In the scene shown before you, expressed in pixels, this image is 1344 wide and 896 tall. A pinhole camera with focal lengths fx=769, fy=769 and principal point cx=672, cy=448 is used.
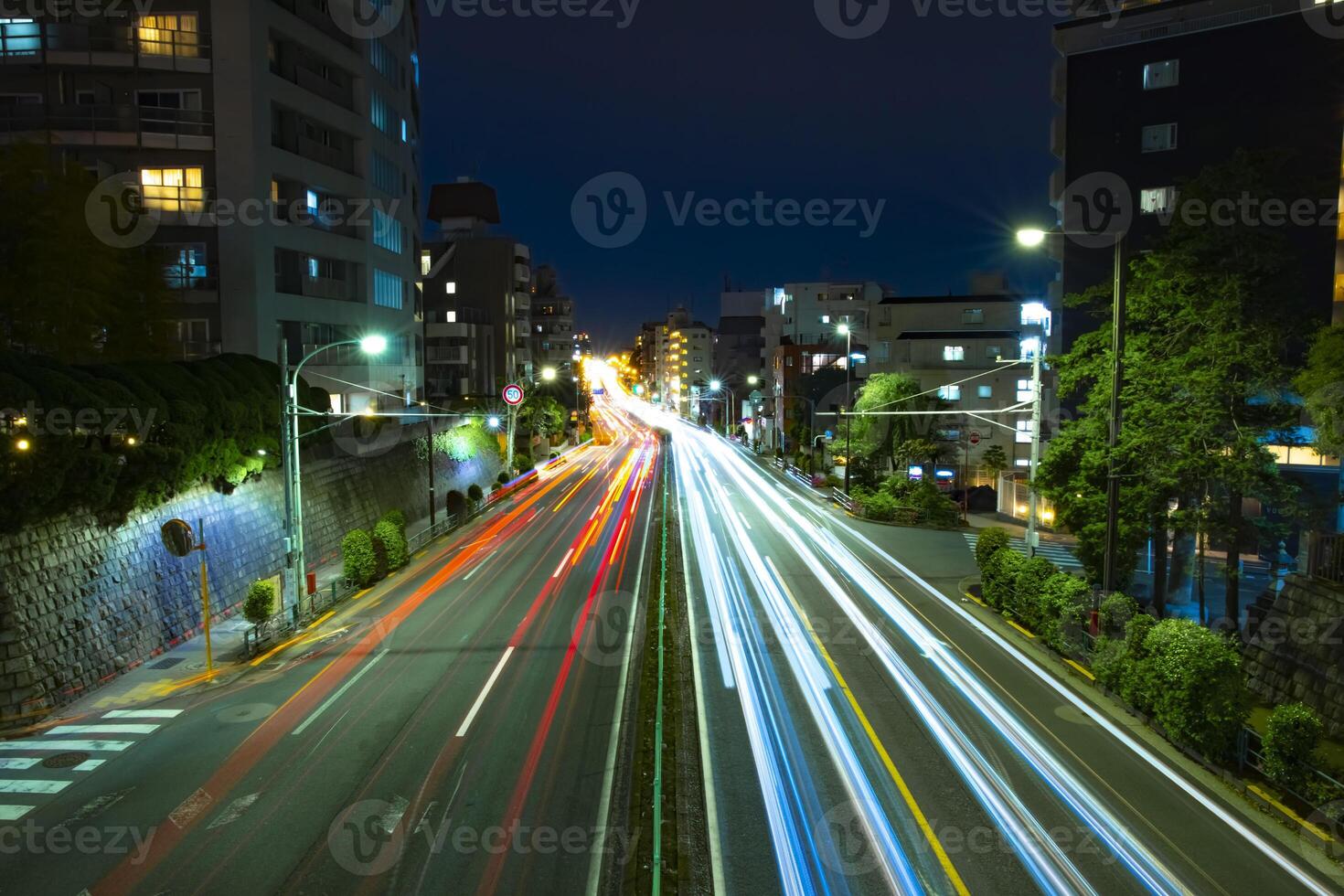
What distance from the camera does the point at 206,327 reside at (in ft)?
115

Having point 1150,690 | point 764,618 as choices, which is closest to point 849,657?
point 764,618

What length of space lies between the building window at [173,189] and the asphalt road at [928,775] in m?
29.2

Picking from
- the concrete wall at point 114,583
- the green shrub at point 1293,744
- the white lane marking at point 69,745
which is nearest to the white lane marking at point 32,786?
the white lane marking at point 69,745

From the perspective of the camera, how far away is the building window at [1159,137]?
36.2m

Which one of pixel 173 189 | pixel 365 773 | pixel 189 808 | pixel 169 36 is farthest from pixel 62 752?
pixel 169 36

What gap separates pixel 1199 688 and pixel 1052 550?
70.1ft

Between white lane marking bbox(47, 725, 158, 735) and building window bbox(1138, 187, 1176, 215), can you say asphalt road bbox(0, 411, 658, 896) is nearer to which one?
white lane marking bbox(47, 725, 158, 735)

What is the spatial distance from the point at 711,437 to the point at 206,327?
7883 centimetres

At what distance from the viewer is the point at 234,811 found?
1126cm

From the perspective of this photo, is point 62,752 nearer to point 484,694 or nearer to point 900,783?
point 484,694

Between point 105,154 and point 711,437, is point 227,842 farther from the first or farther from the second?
point 711,437

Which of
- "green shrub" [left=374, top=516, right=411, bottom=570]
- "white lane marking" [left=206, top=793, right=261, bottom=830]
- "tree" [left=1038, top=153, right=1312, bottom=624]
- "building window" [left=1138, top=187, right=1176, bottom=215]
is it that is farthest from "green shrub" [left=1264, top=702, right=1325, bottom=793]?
"building window" [left=1138, top=187, right=1176, bottom=215]

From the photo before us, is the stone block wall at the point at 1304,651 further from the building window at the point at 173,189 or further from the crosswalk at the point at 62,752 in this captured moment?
the building window at the point at 173,189

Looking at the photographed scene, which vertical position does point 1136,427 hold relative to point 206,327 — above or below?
below
